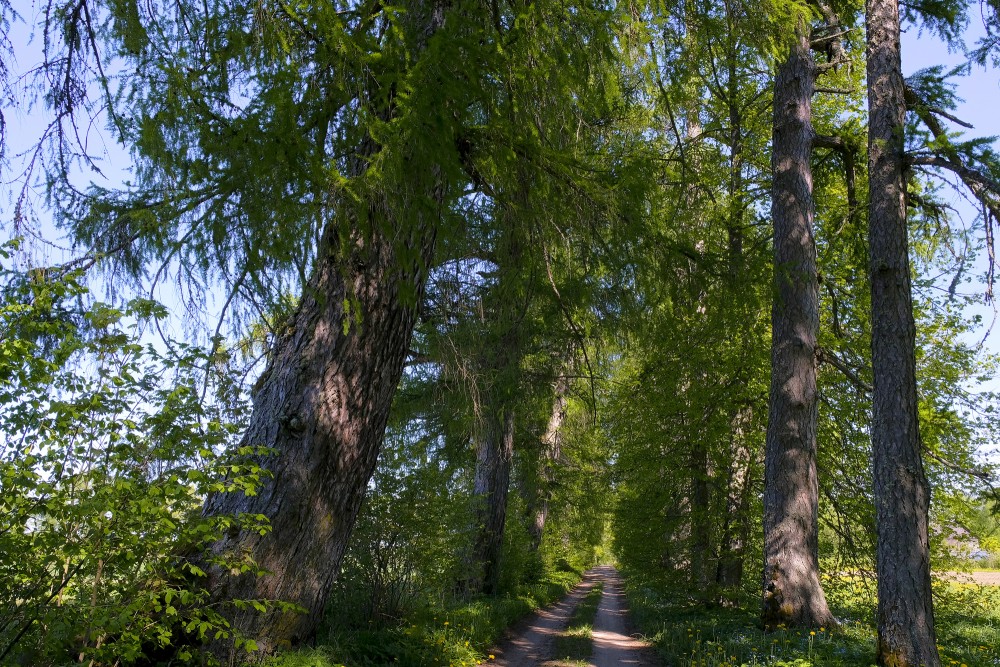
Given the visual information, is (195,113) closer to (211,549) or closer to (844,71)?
(211,549)

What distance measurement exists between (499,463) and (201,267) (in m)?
9.75

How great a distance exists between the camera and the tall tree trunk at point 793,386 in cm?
773

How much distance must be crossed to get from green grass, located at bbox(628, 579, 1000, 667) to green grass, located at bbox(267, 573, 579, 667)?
2642 millimetres

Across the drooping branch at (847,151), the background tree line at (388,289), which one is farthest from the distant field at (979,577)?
the drooping branch at (847,151)

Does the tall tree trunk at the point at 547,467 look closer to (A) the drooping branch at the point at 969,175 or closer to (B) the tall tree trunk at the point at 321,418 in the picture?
(A) the drooping branch at the point at 969,175

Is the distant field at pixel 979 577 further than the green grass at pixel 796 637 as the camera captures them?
Yes

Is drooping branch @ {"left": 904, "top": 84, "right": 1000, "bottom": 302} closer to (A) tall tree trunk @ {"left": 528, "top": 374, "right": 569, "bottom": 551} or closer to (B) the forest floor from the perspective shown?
(B) the forest floor

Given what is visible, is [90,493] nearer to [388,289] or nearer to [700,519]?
[388,289]

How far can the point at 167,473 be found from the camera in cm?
334

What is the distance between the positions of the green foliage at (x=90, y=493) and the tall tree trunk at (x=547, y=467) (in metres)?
14.3

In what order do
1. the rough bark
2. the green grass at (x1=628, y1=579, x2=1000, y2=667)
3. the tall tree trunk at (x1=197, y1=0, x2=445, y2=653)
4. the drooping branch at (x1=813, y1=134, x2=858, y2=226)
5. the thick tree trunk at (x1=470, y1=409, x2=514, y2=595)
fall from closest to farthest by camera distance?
the tall tree trunk at (x1=197, y1=0, x2=445, y2=653) → the green grass at (x1=628, y1=579, x2=1000, y2=667) → the drooping branch at (x1=813, y1=134, x2=858, y2=226) → the rough bark → the thick tree trunk at (x1=470, y1=409, x2=514, y2=595)

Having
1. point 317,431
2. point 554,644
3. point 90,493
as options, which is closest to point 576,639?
point 554,644

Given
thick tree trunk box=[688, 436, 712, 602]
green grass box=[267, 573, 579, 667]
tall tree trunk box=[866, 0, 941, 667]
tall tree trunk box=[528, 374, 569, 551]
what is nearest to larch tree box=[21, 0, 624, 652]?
green grass box=[267, 573, 579, 667]

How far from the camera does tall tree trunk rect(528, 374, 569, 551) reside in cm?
1818
